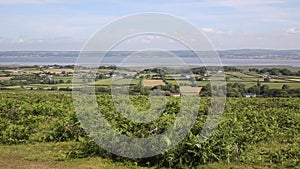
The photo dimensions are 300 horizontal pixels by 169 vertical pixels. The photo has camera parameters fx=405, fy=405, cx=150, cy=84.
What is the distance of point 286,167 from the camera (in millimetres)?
11094

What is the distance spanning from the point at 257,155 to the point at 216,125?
158 centimetres

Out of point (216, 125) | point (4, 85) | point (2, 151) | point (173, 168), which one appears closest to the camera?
point (173, 168)

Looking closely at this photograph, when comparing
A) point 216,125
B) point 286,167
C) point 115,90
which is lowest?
point 286,167

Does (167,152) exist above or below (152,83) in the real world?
below

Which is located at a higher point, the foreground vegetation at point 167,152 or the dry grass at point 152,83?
the dry grass at point 152,83

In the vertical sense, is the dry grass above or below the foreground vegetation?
above

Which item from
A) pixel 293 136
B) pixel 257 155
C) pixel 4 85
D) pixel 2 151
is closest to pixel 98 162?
pixel 2 151

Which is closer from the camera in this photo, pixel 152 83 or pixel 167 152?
pixel 167 152

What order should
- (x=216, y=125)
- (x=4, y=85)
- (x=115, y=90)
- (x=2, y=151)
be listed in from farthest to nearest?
(x=4, y=85)
(x=115, y=90)
(x=2, y=151)
(x=216, y=125)

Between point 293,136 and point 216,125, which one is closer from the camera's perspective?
point 216,125

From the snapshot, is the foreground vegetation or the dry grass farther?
the dry grass

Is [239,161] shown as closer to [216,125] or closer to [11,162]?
[216,125]

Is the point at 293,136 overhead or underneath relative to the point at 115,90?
underneath

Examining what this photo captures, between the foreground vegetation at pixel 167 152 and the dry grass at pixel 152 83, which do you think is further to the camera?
the dry grass at pixel 152 83
